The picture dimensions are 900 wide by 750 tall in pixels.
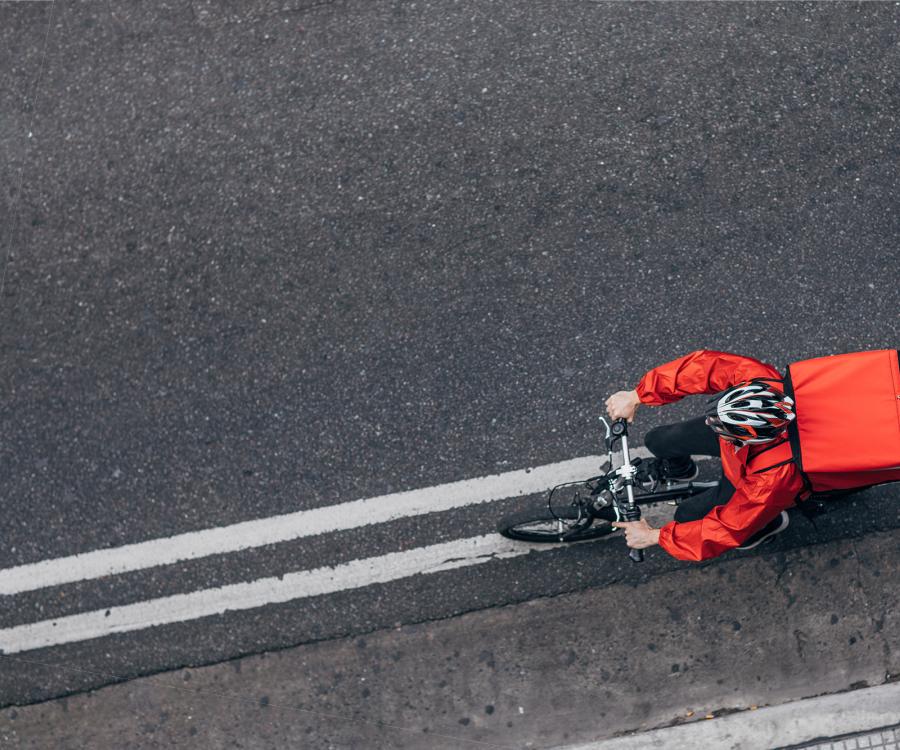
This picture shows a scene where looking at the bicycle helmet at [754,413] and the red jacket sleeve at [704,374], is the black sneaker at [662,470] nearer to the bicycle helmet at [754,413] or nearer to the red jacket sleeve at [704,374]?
the red jacket sleeve at [704,374]

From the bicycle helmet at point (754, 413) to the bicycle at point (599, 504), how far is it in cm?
72

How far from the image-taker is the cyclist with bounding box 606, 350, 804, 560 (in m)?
3.74

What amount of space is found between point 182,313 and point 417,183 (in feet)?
6.18

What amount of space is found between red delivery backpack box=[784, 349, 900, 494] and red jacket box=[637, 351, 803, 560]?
0.13 metres

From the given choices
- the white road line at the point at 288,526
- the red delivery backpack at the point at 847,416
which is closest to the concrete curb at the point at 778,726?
the white road line at the point at 288,526

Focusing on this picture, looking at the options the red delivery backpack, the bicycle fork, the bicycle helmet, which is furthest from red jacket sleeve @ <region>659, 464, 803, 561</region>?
the bicycle fork

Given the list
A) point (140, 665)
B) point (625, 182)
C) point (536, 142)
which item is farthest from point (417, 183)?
point (140, 665)

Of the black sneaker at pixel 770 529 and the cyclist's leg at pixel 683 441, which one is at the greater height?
the cyclist's leg at pixel 683 441

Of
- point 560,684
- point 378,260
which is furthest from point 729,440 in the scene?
point 378,260

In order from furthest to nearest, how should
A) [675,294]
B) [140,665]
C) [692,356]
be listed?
[675,294] → [140,665] → [692,356]

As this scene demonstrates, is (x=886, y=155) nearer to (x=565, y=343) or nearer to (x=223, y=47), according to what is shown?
(x=565, y=343)

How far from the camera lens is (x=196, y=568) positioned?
5473 millimetres

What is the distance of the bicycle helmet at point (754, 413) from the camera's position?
3688 mm

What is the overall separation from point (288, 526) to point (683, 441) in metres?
2.59
